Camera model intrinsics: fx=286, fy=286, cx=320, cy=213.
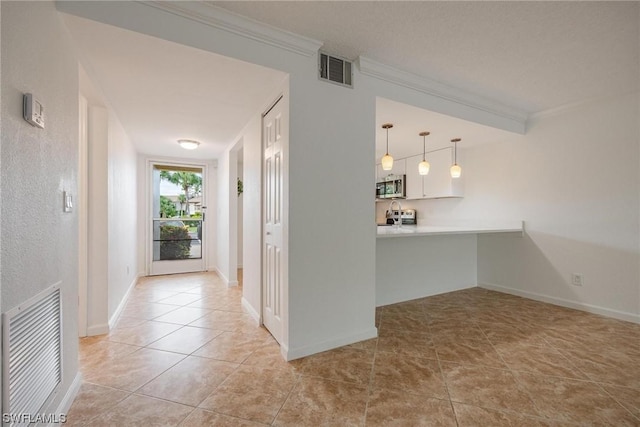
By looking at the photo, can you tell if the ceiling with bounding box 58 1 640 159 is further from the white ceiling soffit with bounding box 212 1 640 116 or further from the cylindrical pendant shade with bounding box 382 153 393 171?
the cylindrical pendant shade with bounding box 382 153 393 171

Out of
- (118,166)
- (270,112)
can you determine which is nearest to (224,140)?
(118,166)

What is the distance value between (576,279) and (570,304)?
0.30 metres

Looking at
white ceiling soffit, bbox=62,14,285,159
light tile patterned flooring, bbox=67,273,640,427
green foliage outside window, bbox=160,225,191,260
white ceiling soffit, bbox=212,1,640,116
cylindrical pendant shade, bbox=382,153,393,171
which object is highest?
white ceiling soffit, bbox=212,1,640,116

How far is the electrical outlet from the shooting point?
129 inches

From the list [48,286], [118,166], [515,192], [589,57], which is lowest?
[48,286]

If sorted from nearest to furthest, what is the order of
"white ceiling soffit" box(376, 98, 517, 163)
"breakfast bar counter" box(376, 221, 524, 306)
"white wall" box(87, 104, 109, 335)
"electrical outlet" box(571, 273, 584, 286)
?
1. "white wall" box(87, 104, 109, 335)
2. "white ceiling soffit" box(376, 98, 517, 163)
3. "electrical outlet" box(571, 273, 584, 286)
4. "breakfast bar counter" box(376, 221, 524, 306)

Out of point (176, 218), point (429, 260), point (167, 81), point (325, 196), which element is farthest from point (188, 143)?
point (429, 260)

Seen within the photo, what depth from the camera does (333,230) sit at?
A: 90.9 inches

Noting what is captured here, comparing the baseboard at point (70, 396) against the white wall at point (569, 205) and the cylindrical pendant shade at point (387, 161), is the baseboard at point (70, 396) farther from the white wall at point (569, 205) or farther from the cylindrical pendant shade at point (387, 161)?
the white wall at point (569, 205)

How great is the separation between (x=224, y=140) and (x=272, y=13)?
2404 mm

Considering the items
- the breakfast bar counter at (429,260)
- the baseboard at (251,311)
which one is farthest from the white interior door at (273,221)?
the breakfast bar counter at (429,260)

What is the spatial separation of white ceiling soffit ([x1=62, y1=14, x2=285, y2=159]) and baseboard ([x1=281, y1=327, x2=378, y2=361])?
208 cm

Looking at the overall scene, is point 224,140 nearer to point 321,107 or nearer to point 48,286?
point 321,107

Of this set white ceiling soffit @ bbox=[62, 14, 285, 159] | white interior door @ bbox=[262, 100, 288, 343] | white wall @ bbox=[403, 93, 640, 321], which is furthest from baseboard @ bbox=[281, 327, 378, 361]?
white wall @ bbox=[403, 93, 640, 321]
